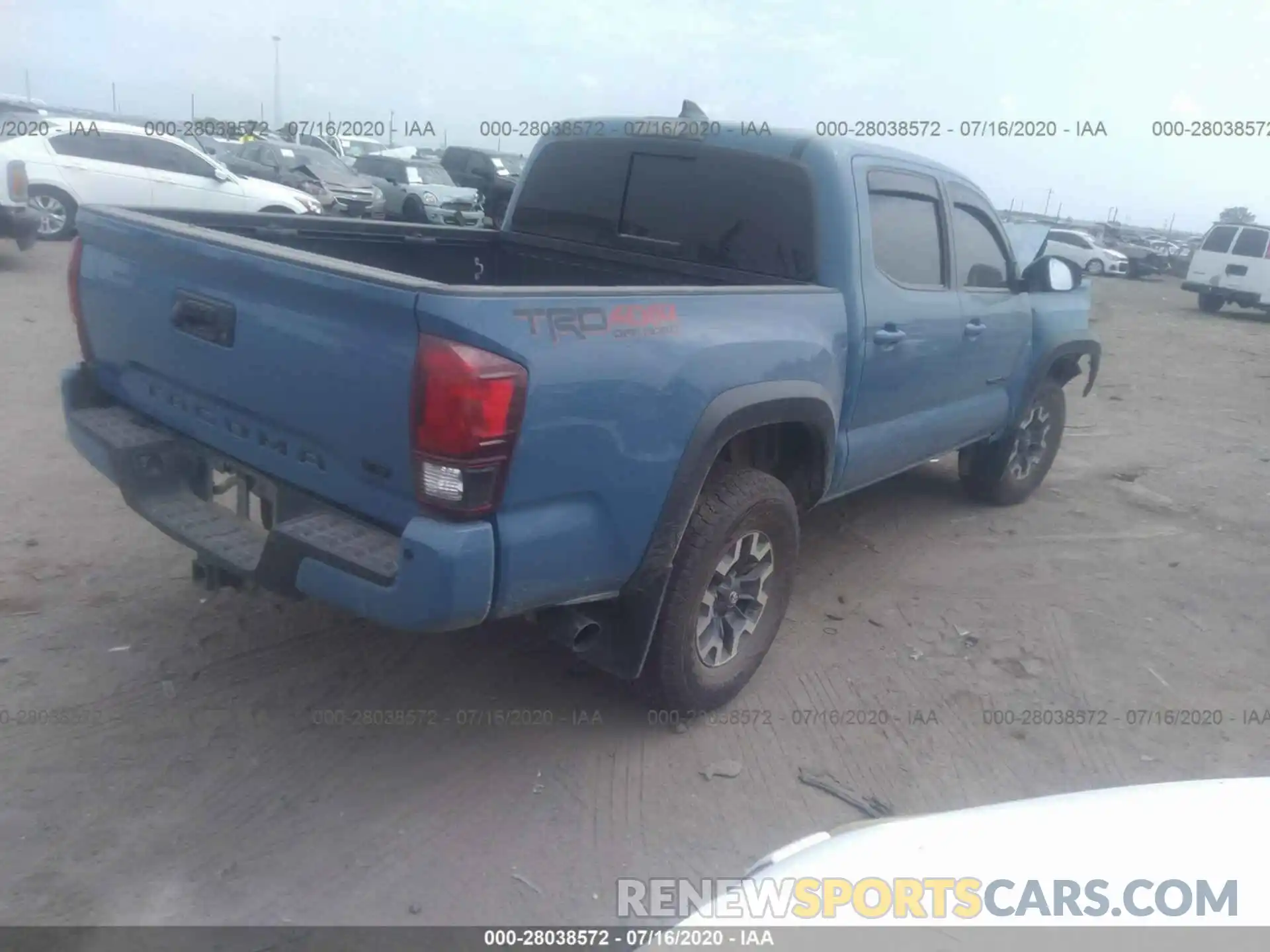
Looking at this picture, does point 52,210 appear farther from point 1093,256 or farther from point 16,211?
point 1093,256

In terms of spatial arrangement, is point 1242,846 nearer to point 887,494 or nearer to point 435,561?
point 435,561

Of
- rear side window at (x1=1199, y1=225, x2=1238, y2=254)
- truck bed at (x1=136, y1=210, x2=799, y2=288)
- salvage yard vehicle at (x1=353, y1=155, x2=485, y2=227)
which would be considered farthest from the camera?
rear side window at (x1=1199, y1=225, x2=1238, y2=254)

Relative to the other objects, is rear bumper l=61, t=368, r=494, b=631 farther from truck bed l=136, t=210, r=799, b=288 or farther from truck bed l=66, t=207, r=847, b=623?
truck bed l=136, t=210, r=799, b=288

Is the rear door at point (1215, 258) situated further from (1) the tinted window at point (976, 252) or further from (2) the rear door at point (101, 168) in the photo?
(2) the rear door at point (101, 168)

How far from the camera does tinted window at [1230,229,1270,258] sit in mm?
21172

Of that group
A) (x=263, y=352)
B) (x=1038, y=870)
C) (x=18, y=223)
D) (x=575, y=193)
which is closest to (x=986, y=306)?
(x=575, y=193)

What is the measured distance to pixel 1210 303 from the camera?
73.3 ft

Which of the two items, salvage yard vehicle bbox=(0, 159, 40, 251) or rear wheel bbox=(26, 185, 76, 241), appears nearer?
salvage yard vehicle bbox=(0, 159, 40, 251)

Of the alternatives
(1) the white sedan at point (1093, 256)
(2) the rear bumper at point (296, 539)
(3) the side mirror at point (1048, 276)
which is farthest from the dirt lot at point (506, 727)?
(1) the white sedan at point (1093, 256)

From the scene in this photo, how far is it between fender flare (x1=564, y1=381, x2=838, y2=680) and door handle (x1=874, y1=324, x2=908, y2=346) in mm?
955

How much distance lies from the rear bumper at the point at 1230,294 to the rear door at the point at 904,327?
782 inches

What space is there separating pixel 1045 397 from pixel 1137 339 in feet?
37.4

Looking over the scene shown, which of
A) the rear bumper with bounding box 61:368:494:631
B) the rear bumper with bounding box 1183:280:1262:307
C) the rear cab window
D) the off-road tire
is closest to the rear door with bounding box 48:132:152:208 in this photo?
the rear cab window

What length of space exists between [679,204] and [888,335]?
104cm
